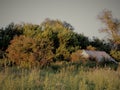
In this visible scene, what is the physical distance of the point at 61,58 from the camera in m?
32.9

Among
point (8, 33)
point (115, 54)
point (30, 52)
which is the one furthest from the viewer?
point (115, 54)

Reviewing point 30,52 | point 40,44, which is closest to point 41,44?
point 40,44

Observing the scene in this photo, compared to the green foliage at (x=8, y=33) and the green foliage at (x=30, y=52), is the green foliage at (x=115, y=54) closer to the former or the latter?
the green foliage at (x=8, y=33)

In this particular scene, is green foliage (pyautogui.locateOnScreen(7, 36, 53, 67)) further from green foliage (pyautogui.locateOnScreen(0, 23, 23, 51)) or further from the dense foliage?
green foliage (pyautogui.locateOnScreen(0, 23, 23, 51))

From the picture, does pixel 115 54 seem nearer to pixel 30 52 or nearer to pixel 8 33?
pixel 8 33

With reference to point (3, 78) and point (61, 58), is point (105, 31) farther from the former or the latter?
point (3, 78)

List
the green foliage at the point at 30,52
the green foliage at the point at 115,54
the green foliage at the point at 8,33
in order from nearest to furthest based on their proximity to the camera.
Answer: the green foliage at the point at 30,52
the green foliage at the point at 8,33
the green foliage at the point at 115,54

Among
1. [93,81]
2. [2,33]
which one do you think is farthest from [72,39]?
[93,81]

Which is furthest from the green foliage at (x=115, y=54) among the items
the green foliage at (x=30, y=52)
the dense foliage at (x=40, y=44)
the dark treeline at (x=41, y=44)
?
the green foliage at (x=30, y=52)

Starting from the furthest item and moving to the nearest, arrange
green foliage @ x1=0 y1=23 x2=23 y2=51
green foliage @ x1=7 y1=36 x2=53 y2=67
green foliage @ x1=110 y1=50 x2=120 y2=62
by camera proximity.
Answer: green foliage @ x1=110 y1=50 x2=120 y2=62 < green foliage @ x1=0 y1=23 x2=23 y2=51 < green foliage @ x1=7 y1=36 x2=53 y2=67

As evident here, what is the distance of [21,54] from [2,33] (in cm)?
1326

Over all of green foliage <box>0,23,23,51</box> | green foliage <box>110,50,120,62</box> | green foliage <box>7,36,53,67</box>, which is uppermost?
green foliage <box>0,23,23,51</box>

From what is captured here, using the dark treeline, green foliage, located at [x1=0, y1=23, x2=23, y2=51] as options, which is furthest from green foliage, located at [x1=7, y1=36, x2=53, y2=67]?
green foliage, located at [x1=0, y1=23, x2=23, y2=51]

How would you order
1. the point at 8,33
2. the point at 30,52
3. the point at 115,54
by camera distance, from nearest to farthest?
the point at 30,52 < the point at 8,33 < the point at 115,54
